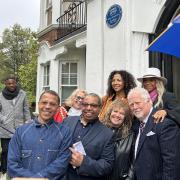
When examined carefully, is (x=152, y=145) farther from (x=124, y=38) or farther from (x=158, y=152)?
(x=124, y=38)

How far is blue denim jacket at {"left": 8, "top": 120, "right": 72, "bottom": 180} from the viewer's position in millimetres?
3201

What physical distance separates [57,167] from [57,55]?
944cm

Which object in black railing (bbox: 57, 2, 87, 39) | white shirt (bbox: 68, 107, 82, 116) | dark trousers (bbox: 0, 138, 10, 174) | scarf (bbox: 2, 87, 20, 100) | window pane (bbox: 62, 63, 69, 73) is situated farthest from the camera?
window pane (bbox: 62, 63, 69, 73)

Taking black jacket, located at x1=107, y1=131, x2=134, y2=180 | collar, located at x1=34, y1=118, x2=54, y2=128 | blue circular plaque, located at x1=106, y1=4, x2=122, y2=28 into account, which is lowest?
black jacket, located at x1=107, y1=131, x2=134, y2=180

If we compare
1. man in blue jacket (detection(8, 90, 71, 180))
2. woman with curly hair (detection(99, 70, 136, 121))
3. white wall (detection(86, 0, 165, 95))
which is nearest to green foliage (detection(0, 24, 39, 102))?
white wall (detection(86, 0, 165, 95))

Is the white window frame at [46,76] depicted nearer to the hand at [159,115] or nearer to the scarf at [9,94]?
the scarf at [9,94]

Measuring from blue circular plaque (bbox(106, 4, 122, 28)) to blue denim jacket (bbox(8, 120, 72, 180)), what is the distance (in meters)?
4.71

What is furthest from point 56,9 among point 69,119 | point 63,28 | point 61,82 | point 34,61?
point 34,61

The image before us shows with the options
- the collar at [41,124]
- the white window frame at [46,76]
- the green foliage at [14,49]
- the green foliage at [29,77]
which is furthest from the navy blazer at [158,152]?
the green foliage at [14,49]

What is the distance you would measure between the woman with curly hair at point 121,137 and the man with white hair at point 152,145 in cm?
12

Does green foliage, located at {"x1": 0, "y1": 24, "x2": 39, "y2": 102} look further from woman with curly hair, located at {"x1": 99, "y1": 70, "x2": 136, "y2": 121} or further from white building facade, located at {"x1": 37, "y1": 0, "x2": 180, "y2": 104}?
woman with curly hair, located at {"x1": 99, "y1": 70, "x2": 136, "y2": 121}

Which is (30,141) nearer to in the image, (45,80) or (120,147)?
(120,147)

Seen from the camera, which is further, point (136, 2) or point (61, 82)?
point (61, 82)

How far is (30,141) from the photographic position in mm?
3240
